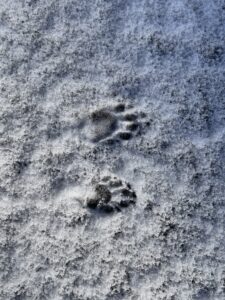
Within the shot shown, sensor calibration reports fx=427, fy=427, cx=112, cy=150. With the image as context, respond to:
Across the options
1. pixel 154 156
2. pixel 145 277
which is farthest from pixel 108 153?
pixel 145 277

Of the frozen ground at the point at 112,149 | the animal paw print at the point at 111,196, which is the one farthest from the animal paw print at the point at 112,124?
the animal paw print at the point at 111,196

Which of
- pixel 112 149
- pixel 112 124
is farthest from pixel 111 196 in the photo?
pixel 112 124

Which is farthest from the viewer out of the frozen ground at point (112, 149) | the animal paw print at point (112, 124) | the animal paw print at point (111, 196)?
the animal paw print at point (112, 124)

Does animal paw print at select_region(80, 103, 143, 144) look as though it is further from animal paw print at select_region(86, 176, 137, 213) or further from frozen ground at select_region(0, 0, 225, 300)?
animal paw print at select_region(86, 176, 137, 213)

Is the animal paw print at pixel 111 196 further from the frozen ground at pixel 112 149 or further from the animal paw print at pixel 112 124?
the animal paw print at pixel 112 124

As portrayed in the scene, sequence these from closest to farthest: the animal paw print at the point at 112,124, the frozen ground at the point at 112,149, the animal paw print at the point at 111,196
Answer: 1. the frozen ground at the point at 112,149
2. the animal paw print at the point at 111,196
3. the animal paw print at the point at 112,124

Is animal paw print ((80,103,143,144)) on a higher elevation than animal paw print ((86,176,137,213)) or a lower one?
higher

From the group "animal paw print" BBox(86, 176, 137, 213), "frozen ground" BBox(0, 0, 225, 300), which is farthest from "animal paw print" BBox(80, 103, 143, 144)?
"animal paw print" BBox(86, 176, 137, 213)
